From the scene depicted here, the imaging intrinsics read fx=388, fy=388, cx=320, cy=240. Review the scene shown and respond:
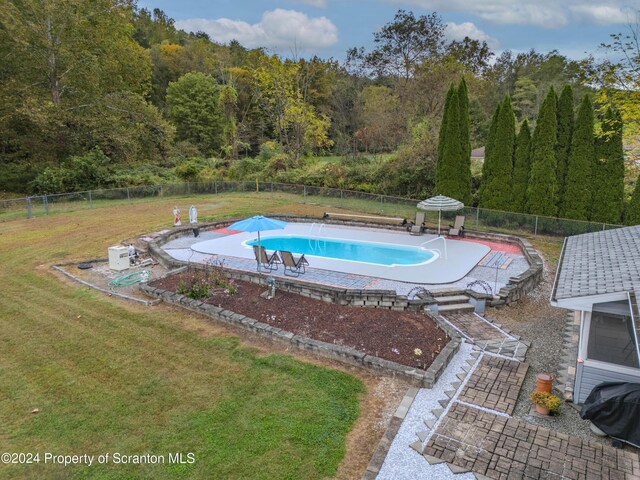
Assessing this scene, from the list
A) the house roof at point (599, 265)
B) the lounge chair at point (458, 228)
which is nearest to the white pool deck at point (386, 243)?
the lounge chair at point (458, 228)

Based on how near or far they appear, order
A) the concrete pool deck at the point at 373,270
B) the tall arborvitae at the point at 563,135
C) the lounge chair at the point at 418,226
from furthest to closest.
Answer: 1. the lounge chair at the point at 418,226
2. the tall arborvitae at the point at 563,135
3. the concrete pool deck at the point at 373,270

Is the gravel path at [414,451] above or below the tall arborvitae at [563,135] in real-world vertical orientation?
below

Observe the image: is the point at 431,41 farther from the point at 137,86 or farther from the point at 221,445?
the point at 221,445

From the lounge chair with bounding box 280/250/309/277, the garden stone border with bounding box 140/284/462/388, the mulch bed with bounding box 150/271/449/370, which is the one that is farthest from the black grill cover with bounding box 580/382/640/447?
the lounge chair with bounding box 280/250/309/277

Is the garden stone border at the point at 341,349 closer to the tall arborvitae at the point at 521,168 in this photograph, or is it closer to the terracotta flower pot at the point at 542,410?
the terracotta flower pot at the point at 542,410

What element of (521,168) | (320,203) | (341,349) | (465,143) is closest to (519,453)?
(341,349)

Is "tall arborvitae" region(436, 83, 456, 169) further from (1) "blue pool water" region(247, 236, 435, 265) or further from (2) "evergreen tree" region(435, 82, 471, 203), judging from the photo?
(1) "blue pool water" region(247, 236, 435, 265)

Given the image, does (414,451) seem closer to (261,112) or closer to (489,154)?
(489,154)
